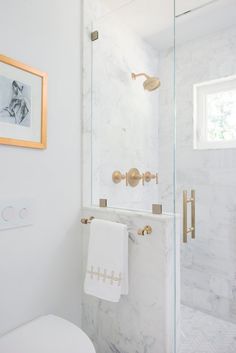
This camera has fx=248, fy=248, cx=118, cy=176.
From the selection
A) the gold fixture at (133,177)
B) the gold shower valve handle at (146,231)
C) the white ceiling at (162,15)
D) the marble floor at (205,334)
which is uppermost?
the white ceiling at (162,15)

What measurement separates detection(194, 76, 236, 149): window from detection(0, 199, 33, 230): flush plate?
4.69ft

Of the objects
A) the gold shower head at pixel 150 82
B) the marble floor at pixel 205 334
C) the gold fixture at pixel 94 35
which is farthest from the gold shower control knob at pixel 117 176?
the marble floor at pixel 205 334

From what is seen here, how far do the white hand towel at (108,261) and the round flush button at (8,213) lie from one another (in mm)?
451

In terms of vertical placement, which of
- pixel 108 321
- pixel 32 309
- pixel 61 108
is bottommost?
pixel 108 321

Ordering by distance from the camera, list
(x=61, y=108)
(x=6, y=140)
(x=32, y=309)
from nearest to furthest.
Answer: (x=6, y=140), (x=32, y=309), (x=61, y=108)

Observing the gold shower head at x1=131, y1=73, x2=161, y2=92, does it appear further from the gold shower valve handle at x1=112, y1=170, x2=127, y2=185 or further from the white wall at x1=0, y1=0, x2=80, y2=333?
the gold shower valve handle at x1=112, y1=170, x2=127, y2=185

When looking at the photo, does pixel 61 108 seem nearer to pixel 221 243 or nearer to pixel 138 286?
pixel 138 286

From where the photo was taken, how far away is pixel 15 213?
4.01 feet

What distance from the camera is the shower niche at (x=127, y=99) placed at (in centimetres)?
165

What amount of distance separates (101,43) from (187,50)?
2.27 ft

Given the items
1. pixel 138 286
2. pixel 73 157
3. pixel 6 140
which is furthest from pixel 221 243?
pixel 6 140

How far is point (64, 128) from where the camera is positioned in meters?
1.48

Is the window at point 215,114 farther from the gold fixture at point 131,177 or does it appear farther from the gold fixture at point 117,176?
the gold fixture at point 117,176

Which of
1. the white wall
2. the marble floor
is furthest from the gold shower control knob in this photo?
the marble floor
